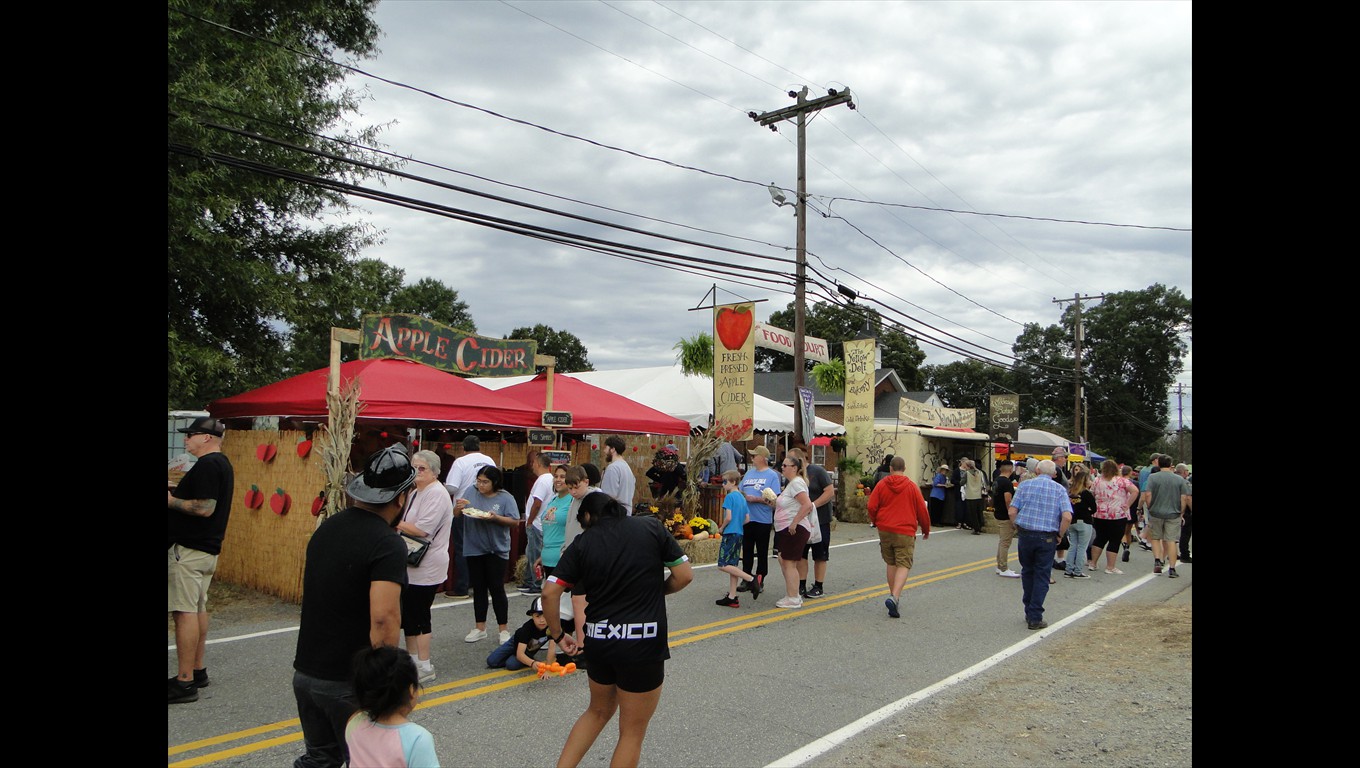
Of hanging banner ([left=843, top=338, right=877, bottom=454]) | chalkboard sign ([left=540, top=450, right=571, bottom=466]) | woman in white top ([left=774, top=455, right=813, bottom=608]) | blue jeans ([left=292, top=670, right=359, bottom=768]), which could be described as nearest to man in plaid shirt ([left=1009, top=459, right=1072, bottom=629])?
woman in white top ([left=774, top=455, right=813, bottom=608])

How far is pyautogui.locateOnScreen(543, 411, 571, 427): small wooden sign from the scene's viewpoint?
1224 centimetres

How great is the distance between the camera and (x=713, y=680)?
6.52 meters

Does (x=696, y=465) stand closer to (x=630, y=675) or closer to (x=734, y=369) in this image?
(x=734, y=369)

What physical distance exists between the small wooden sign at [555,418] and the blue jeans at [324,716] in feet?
29.3

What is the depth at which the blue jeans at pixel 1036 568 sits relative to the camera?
346 inches

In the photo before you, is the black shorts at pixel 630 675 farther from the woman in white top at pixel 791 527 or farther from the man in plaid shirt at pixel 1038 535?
the man in plaid shirt at pixel 1038 535

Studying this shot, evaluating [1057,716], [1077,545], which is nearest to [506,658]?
[1057,716]

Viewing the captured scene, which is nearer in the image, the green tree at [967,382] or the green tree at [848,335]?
the green tree at [848,335]

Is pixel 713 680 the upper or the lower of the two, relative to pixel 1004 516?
lower

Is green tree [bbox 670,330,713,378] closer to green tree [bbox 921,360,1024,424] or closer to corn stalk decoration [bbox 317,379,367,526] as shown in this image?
corn stalk decoration [bbox 317,379,367,526]

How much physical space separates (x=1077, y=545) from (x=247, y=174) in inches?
546

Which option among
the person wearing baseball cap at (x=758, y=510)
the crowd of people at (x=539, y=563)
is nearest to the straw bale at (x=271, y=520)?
the crowd of people at (x=539, y=563)

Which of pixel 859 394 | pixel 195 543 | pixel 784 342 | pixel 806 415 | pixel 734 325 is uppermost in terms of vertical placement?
pixel 734 325
